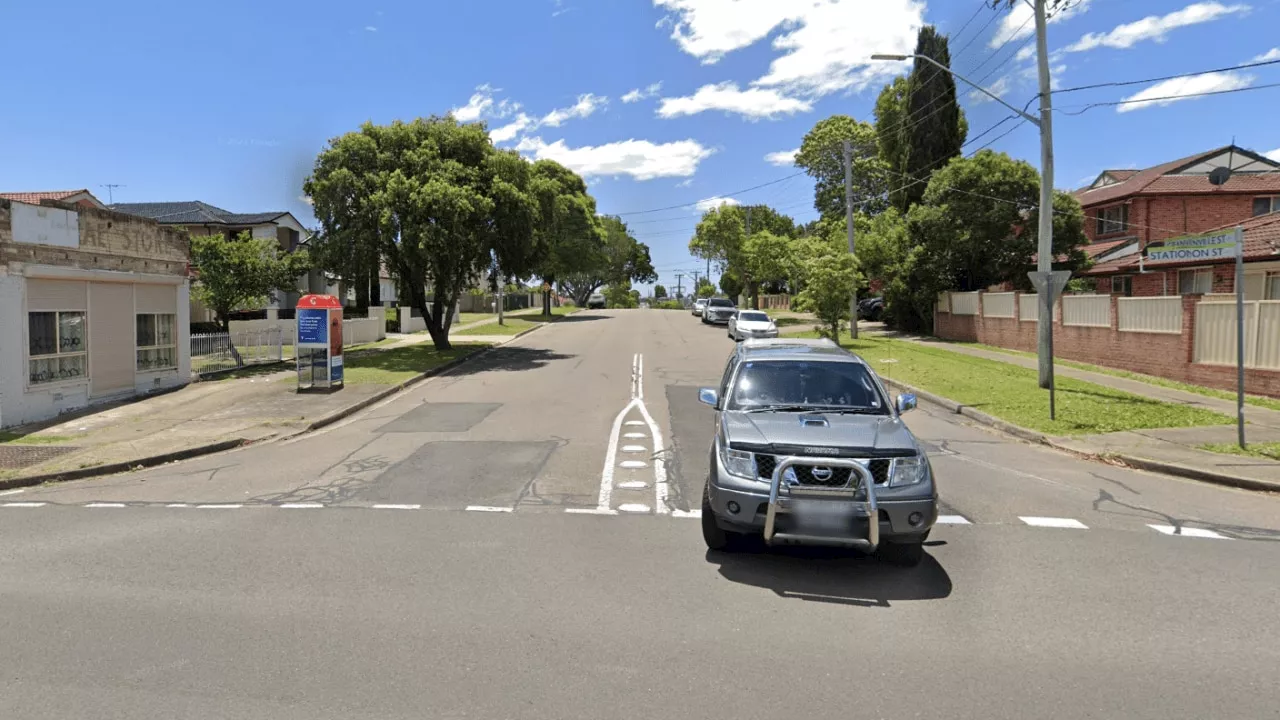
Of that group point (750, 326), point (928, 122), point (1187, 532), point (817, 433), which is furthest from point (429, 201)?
point (928, 122)

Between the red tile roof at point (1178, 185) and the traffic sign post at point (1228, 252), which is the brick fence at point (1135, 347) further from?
the red tile roof at point (1178, 185)

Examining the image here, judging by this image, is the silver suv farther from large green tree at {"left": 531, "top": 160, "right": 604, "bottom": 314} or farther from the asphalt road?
large green tree at {"left": 531, "top": 160, "right": 604, "bottom": 314}

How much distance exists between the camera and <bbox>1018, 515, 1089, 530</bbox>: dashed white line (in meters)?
7.27

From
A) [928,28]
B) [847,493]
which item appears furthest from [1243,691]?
[928,28]

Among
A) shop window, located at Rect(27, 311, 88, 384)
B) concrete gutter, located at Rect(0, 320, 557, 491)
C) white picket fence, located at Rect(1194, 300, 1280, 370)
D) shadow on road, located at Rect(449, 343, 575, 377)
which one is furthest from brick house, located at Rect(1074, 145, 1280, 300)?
shop window, located at Rect(27, 311, 88, 384)

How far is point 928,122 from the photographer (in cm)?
3903

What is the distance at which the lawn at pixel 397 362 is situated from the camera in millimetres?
19969

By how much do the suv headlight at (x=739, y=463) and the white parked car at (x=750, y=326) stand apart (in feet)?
81.3

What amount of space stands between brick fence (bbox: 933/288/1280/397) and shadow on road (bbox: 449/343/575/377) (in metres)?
15.8

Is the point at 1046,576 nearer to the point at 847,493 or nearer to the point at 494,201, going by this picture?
the point at 847,493

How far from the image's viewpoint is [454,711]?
3.79m

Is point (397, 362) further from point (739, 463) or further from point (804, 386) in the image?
point (739, 463)

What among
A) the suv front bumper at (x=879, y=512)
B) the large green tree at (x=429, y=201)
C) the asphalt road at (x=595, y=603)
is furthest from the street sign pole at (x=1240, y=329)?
the large green tree at (x=429, y=201)

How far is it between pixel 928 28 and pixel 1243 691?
135ft
